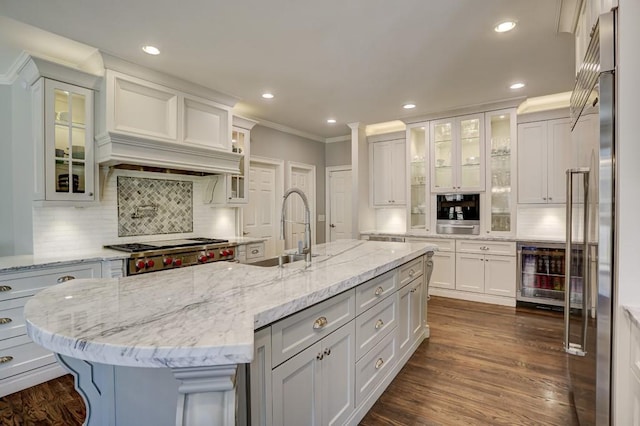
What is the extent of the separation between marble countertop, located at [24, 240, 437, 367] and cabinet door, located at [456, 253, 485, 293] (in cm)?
302

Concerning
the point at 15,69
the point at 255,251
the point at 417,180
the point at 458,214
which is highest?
the point at 15,69

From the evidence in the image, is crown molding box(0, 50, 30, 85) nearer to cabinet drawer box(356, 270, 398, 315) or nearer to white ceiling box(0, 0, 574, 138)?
white ceiling box(0, 0, 574, 138)

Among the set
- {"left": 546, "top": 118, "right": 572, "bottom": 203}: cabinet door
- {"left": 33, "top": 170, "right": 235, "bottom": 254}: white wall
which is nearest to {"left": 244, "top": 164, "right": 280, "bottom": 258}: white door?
{"left": 33, "top": 170, "right": 235, "bottom": 254}: white wall

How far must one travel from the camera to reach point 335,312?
162cm

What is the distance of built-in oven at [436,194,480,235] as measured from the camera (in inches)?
183

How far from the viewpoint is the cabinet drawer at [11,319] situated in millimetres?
2316

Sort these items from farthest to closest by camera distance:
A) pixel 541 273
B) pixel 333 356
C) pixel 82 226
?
pixel 541 273 < pixel 82 226 < pixel 333 356

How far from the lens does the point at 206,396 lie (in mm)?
891

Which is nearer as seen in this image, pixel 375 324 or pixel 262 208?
pixel 375 324

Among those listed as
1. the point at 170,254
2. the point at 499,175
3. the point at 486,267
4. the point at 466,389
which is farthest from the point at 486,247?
the point at 170,254

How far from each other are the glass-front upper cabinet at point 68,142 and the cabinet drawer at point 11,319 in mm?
889

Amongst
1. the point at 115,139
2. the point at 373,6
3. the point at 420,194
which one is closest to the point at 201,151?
the point at 115,139

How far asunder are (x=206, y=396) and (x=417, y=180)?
15.7ft

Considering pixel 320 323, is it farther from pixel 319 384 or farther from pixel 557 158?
pixel 557 158
